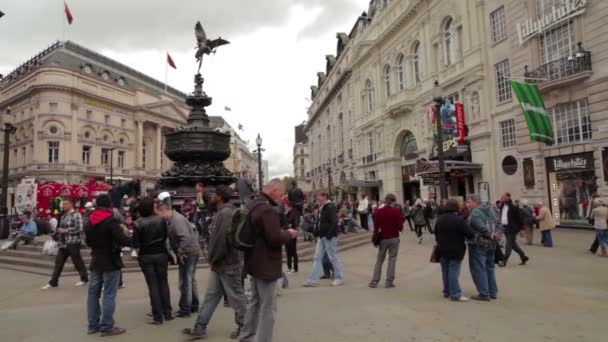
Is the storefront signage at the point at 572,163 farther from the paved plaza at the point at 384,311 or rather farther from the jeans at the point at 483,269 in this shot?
the jeans at the point at 483,269

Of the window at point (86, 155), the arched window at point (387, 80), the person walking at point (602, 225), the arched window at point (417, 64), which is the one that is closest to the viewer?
the person walking at point (602, 225)

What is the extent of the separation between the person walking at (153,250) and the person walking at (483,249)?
192 inches

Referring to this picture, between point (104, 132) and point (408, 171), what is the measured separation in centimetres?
4648

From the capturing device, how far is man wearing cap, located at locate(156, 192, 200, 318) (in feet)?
18.6

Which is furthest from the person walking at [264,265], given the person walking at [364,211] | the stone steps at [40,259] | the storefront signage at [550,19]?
the storefront signage at [550,19]

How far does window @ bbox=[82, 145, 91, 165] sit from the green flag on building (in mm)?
55719

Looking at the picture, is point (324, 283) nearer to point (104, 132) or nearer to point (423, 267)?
point (423, 267)

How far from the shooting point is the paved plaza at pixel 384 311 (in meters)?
4.87

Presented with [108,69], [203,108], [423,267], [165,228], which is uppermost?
[108,69]

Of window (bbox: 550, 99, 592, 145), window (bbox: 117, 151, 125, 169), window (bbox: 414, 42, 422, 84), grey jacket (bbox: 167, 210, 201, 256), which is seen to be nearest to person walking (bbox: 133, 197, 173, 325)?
grey jacket (bbox: 167, 210, 201, 256)

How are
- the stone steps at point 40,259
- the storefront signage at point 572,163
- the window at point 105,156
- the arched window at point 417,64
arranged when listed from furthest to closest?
the window at point 105,156, the arched window at point 417,64, the storefront signage at point 572,163, the stone steps at point 40,259

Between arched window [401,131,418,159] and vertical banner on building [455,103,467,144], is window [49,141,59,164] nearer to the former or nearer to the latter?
arched window [401,131,418,159]

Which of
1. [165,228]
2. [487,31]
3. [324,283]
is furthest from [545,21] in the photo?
[165,228]

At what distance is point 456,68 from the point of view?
26578 mm
